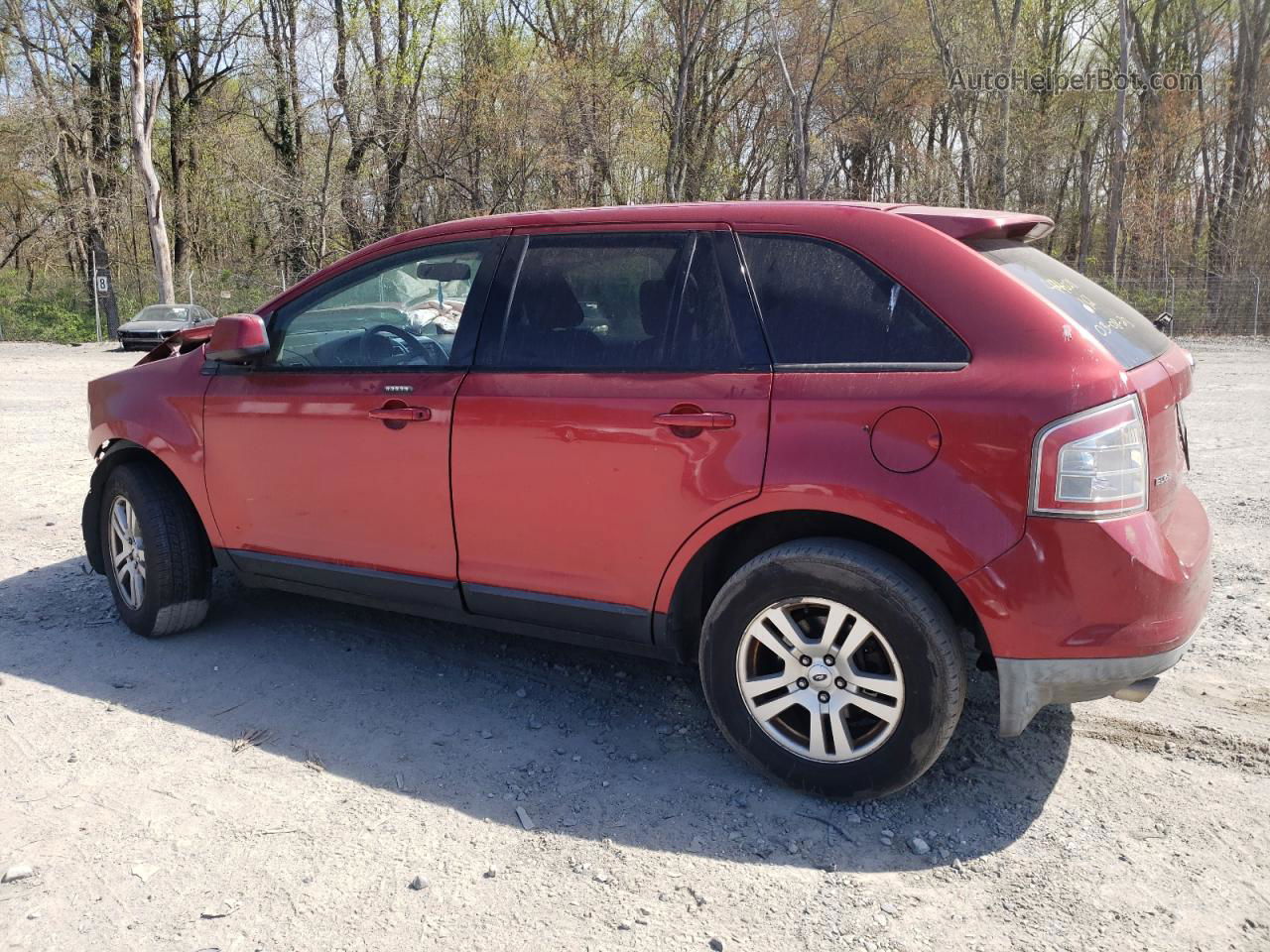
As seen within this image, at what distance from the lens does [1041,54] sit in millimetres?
35031

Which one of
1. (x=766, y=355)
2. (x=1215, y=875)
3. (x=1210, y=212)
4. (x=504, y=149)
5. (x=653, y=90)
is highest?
(x=653, y=90)

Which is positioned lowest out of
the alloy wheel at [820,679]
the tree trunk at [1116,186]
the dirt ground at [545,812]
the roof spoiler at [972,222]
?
the dirt ground at [545,812]

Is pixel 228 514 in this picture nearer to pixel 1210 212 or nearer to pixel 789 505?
pixel 789 505

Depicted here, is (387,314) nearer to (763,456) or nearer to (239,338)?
(239,338)

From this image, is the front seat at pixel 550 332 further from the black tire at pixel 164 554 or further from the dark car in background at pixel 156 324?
the dark car in background at pixel 156 324

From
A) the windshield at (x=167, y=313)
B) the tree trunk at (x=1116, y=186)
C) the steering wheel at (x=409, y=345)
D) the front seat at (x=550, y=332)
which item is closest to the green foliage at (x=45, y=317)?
the windshield at (x=167, y=313)

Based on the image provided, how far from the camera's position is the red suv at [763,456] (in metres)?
2.81

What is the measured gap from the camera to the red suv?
A: 2.81m

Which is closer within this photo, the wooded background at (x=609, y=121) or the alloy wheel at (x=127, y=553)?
the alloy wheel at (x=127, y=553)

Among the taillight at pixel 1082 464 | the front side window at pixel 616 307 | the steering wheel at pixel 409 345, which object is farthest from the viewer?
the steering wheel at pixel 409 345

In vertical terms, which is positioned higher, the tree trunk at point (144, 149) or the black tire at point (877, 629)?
the tree trunk at point (144, 149)

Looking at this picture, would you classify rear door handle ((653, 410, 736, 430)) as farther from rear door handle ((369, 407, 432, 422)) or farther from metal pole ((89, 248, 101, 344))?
metal pole ((89, 248, 101, 344))

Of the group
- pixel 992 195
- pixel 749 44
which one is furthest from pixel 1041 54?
pixel 749 44

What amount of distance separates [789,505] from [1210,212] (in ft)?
110
